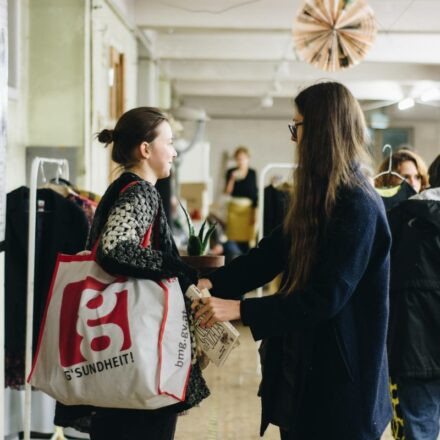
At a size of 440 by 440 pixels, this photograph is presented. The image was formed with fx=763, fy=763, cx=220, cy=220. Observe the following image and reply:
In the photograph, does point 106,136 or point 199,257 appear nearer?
point 106,136

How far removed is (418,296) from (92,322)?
4.79 ft

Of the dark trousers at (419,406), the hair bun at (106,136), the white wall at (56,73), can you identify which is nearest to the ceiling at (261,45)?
the white wall at (56,73)

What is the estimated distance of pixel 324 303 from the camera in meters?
1.61

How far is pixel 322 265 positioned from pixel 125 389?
522 millimetres

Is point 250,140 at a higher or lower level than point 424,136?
lower

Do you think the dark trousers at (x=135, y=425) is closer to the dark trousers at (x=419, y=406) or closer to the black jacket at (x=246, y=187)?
the dark trousers at (x=419, y=406)

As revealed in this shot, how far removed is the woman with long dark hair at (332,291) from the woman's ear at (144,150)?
0.42 metres

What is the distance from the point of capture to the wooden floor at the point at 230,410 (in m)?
3.70

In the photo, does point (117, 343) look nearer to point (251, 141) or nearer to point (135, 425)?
point (135, 425)

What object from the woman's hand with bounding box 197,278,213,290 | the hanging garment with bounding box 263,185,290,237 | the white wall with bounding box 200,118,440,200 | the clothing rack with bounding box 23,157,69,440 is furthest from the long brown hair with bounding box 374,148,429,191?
the white wall with bounding box 200,118,440,200

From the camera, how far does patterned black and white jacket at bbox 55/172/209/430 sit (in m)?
1.75

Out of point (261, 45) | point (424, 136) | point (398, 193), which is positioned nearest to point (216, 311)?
point (398, 193)

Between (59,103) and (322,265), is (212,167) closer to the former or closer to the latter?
(59,103)

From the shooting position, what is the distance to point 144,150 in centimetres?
196
